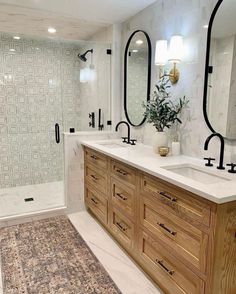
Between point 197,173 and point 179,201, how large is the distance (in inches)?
18.3

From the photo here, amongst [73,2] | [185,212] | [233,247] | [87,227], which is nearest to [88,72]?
Answer: [73,2]

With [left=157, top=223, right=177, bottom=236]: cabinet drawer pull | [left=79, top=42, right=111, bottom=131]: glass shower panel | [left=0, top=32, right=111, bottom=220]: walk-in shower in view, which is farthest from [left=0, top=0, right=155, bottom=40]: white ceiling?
[left=157, top=223, right=177, bottom=236]: cabinet drawer pull

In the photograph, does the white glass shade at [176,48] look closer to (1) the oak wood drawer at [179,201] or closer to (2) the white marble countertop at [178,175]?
(2) the white marble countertop at [178,175]

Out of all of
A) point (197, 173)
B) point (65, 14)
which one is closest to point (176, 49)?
point (197, 173)

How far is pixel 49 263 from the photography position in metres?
2.13

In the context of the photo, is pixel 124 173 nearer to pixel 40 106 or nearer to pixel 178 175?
pixel 178 175

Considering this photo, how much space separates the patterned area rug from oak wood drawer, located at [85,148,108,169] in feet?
Result: 2.58

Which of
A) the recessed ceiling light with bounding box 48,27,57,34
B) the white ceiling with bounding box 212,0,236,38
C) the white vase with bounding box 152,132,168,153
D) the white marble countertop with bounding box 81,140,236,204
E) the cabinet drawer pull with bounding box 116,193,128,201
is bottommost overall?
the cabinet drawer pull with bounding box 116,193,128,201

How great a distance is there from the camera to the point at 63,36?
3744 millimetres

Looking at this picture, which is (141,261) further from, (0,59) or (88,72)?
(0,59)

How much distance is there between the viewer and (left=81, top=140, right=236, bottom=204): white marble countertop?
127cm

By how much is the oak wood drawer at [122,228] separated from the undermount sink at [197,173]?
62cm

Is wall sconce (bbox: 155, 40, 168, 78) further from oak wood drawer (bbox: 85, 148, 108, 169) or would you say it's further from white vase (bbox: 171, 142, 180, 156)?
oak wood drawer (bbox: 85, 148, 108, 169)

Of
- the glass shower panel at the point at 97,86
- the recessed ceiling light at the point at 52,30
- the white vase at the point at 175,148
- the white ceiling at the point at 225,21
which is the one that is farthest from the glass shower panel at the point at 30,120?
the white ceiling at the point at 225,21
